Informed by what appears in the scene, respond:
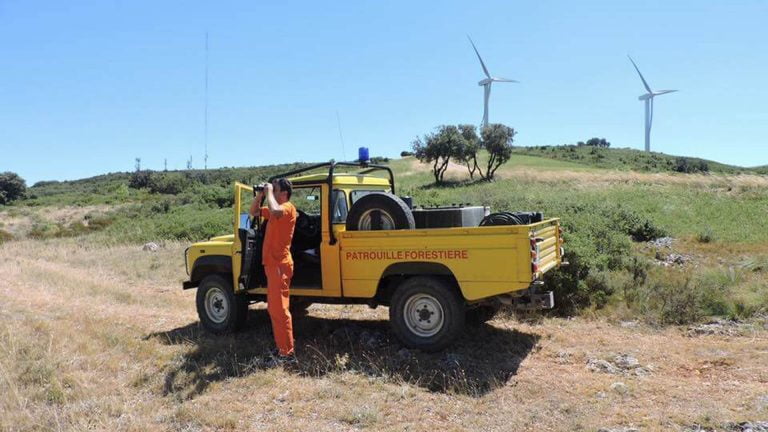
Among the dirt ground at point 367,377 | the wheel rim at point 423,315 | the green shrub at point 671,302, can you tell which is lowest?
the dirt ground at point 367,377

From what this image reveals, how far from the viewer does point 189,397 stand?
16.8ft

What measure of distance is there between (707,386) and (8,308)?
9.38 metres

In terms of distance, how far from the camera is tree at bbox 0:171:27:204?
65.4 meters

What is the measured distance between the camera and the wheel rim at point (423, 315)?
5.94 meters

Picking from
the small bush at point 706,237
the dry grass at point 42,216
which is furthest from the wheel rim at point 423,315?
the dry grass at point 42,216

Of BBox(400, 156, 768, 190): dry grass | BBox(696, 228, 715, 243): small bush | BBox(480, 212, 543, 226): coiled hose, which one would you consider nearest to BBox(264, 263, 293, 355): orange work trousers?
BBox(480, 212, 543, 226): coiled hose

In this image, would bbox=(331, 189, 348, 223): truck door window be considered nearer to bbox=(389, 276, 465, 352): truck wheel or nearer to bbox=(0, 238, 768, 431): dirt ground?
bbox=(389, 276, 465, 352): truck wheel

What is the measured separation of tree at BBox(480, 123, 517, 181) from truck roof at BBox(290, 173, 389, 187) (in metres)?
48.5

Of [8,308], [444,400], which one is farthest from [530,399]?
[8,308]

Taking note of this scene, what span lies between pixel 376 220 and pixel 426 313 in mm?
1190

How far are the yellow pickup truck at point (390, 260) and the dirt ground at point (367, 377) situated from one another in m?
0.43

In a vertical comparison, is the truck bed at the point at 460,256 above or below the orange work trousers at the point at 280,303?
above

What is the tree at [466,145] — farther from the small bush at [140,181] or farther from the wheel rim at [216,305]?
the wheel rim at [216,305]

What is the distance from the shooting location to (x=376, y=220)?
6.27m
